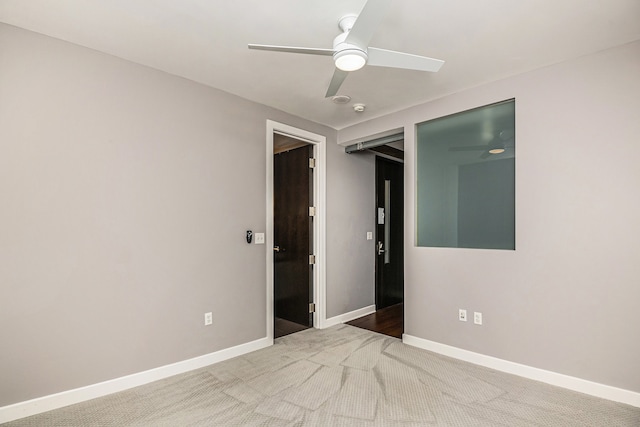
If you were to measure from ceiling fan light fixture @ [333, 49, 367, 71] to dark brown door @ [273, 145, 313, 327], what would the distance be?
2.32 m

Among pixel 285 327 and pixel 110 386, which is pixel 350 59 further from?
pixel 285 327

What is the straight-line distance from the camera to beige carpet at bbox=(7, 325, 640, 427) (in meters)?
2.15

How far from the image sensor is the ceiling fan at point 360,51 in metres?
1.71

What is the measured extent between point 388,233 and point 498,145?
2.43 m

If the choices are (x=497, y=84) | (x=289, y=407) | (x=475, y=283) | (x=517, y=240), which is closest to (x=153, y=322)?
(x=289, y=407)

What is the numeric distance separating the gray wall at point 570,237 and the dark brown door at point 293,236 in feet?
6.06

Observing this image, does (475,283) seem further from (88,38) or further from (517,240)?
(88,38)

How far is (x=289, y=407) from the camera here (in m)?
2.32

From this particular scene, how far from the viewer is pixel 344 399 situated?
2.42 metres

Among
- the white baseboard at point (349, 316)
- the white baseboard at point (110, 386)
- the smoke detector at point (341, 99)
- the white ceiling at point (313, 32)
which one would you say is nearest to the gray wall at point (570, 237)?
the white ceiling at point (313, 32)

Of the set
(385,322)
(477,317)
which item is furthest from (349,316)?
(477,317)

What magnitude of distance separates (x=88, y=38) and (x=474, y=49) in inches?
110

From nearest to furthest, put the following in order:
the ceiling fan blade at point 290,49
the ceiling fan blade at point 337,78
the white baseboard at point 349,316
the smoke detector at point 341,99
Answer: the ceiling fan blade at point 290,49 < the ceiling fan blade at point 337,78 < the smoke detector at point 341,99 < the white baseboard at point 349,316

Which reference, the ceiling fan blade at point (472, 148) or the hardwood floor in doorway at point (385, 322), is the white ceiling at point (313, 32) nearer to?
the ceiling fan blade at point (472, 148)
